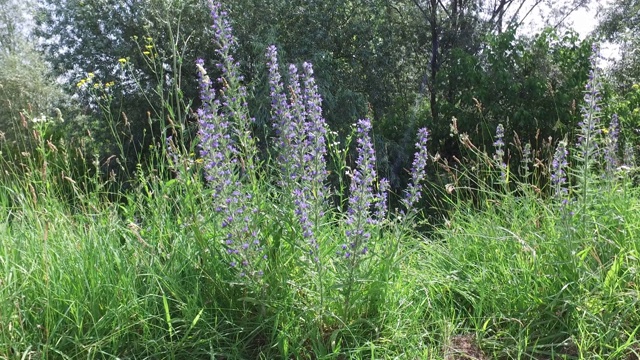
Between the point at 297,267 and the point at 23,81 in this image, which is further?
the point at 23,81

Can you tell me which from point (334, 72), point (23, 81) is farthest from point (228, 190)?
point (23, 81)

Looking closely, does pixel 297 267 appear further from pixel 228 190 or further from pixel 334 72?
pixel 334 72

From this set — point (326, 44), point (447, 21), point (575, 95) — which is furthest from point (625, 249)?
point (447, 21)

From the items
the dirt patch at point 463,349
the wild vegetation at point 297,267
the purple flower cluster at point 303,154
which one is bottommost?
the dirt patch at point 463,349

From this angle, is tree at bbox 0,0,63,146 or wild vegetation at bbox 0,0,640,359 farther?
tree at bbox 0,0,63,146

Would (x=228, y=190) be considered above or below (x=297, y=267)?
above

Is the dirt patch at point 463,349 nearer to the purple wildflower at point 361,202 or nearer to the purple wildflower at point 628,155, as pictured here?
the purple wildflower at point 361,202

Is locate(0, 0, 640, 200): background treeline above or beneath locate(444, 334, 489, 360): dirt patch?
above

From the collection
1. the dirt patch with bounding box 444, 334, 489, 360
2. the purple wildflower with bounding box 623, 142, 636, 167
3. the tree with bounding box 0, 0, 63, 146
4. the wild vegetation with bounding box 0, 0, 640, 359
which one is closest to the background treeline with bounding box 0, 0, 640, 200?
the tree with bounding box 0, 0, 63, 146

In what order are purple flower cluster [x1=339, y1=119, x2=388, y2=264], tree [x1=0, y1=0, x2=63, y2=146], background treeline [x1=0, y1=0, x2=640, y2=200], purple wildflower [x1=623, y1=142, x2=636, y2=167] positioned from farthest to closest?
tree [x1=0, y1=0, x2=63, y2=146] → background treeline [x1=0, y1=0, x2=640, y2=200] → purple wildflower [x1=623, y1=142, x2=636, y2=167] → purple flower cluster [x1=339, y1=119, x2=388, y2=264]

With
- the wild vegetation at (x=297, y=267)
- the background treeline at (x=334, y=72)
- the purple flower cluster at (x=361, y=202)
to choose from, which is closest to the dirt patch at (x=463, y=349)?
the wild vegetation at (x=297, y=267)

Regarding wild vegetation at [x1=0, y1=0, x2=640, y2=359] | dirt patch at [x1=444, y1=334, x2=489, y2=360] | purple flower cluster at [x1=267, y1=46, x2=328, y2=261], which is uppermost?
purple flower cluster at [x1=267, y1=46, x2=328, y2=261]

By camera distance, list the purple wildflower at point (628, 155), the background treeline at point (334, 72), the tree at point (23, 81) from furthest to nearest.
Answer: the tree at point (23, 81), the background treeline at point (334, 72), the purple wildflower at point (628, 155)

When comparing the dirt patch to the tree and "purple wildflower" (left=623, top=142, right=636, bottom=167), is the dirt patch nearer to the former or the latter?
"purple wildflower" (left=623, top=142, right=636, bottom=167)
